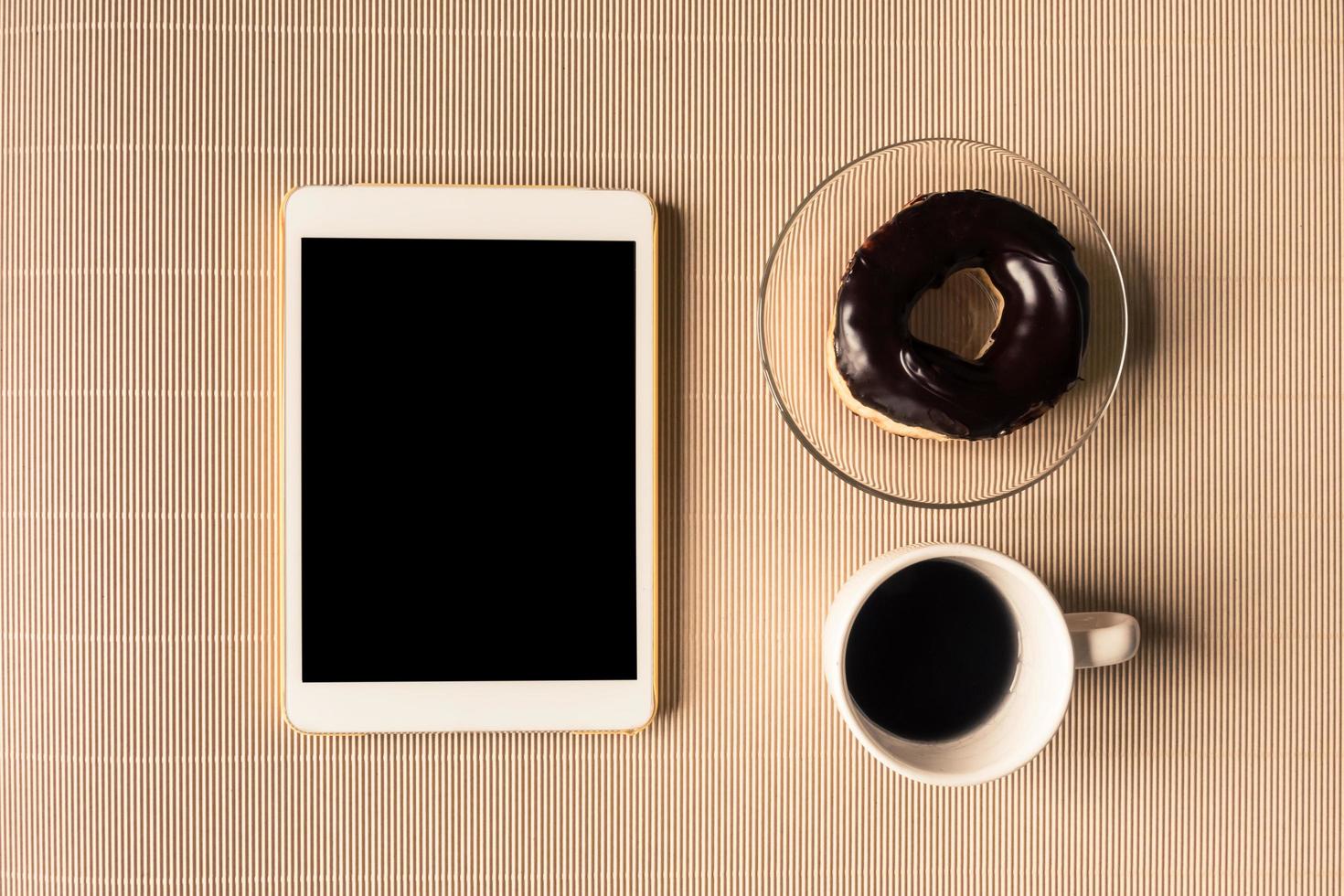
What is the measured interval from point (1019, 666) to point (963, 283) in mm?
211

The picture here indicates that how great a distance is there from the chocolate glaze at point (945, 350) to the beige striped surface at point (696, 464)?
0.08 m

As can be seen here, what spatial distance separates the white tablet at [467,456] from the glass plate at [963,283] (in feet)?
0.27

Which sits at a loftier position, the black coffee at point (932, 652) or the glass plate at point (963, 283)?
the glass plate at point (963, 283)

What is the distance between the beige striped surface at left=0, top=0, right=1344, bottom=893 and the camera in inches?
19.9

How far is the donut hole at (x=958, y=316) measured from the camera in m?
0.48

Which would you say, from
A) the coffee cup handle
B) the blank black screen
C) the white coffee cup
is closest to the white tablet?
the blank black screen

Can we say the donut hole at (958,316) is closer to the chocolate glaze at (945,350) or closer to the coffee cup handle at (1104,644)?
the chocolate glaze at (945,350)

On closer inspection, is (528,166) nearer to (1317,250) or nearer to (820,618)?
(820,618)

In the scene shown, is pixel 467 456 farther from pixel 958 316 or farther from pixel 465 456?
pixel 958 316

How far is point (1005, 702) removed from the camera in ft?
1.53

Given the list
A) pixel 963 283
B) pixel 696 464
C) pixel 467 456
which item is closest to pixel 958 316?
pixel 963 283

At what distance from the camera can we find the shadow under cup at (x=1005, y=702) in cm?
43

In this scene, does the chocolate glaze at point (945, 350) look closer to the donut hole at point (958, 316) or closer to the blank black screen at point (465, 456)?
the donut hole at point (958, 316)

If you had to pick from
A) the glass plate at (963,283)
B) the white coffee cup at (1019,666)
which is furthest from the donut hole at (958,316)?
the white coffee cup at (1019,666)
